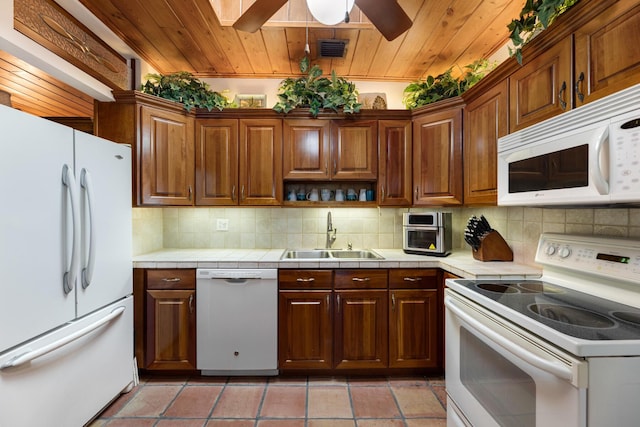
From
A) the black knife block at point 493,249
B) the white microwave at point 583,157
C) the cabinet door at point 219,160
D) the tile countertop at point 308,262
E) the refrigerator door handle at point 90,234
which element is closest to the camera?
the white microwave at point 583,157

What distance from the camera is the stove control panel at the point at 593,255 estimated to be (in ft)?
3.81

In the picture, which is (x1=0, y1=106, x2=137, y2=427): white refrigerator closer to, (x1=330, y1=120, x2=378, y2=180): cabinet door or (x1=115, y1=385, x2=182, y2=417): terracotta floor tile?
(x1=115, y1=385, x2=182, y2=417): terracotta floor tile

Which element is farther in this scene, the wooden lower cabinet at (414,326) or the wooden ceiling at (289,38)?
the wooden lower cabinet at (414,326)

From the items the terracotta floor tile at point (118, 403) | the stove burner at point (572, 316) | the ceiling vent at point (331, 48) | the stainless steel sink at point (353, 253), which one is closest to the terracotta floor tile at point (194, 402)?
the terracotta floor tile at point (118, 403)

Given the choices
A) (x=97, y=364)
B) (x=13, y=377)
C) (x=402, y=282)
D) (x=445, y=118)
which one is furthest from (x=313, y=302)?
(x=445, y=118)

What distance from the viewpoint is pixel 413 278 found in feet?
6.88

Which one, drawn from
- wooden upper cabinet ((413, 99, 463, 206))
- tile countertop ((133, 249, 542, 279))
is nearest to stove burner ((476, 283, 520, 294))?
tile countertop ((133, 249, 542, 279))

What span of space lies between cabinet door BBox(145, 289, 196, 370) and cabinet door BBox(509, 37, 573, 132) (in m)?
2.35

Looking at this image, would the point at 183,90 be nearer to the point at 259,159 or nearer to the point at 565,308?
the point at 259,159

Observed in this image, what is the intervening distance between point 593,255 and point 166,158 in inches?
105

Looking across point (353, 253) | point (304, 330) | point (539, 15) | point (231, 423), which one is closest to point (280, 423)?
point (231, 423)

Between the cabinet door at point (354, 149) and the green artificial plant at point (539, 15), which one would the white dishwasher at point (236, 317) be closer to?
the cabinet door at point (354, 149)

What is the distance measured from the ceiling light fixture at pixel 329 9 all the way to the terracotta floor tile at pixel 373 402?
222 cm

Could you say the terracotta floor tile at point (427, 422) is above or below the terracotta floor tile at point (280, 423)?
above
